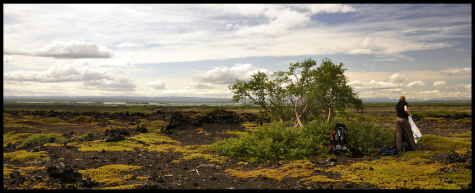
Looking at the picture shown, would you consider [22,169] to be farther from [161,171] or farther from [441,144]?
[441,144]

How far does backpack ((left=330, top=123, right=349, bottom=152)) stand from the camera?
17.3 metres

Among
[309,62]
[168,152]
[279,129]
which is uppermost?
[309,62]

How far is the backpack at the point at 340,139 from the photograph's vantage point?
682 inches

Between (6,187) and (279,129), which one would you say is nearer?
(6,187)

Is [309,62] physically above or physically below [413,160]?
above

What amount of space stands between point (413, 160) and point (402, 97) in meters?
3.25

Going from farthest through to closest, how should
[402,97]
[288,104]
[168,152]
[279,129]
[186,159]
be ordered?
[288,104]
[168,152]
[279,129]
[186,159]
[402,97]

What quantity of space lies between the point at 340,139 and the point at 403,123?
3.25 meters

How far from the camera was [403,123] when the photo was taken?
52.2ft

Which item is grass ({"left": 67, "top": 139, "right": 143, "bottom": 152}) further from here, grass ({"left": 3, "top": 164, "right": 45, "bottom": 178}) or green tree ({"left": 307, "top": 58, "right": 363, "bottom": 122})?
green tree ({"left": 307, "top": 58, "right": 363, "bottom": 122})

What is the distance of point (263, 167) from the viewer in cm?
1602

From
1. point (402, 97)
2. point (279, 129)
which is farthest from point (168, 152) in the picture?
point (402, 97)

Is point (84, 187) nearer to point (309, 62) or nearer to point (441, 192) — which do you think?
point (441, 192)

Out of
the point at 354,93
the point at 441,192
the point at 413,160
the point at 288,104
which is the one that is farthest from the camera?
the point at 288,104
